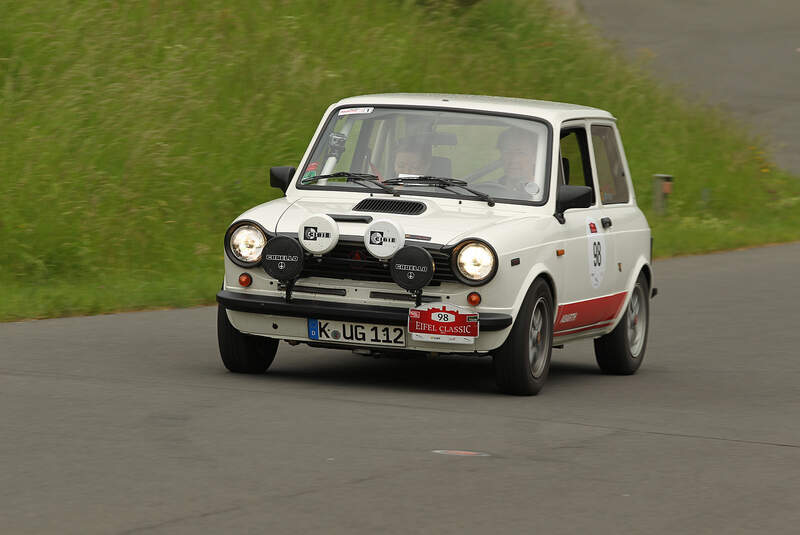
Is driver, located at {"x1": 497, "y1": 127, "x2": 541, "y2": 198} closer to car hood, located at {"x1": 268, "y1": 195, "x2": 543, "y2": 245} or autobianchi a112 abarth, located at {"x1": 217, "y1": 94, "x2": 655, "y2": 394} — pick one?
autobianchi a112 abarth, located at {"x1": 217, "y1": 94, "x2": 655, "y2": 394}

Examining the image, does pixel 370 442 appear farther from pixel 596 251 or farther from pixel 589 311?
pixel 596 251

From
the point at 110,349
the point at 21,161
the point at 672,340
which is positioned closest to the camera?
the point at 110,349

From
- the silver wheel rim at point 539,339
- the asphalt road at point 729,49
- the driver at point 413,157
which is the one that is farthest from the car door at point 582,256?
the asphalt road at point 729,49

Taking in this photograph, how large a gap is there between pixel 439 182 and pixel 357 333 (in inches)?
52.3

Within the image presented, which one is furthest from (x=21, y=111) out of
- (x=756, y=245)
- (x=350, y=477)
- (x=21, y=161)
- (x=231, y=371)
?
(x=350, y=477)

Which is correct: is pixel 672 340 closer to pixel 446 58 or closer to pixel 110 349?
pixel 110 349

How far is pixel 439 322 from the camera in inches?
370

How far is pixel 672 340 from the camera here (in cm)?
1383

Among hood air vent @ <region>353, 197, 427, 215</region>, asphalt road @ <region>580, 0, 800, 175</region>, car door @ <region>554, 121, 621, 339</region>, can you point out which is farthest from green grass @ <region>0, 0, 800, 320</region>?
car door @ <region>554, 121, 621, 339</region>

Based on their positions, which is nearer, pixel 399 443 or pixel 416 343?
pixel 399 443

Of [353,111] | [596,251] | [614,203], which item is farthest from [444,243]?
[614,203]

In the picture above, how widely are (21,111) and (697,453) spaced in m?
12.7

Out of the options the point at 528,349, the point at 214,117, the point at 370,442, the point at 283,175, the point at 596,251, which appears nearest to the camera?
the point at 370,442

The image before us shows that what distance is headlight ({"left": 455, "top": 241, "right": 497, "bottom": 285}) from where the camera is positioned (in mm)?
9391
